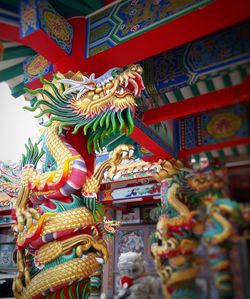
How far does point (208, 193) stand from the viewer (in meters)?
0.82

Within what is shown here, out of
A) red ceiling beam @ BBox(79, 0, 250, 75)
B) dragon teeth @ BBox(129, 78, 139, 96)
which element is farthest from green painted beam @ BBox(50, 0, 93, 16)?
dragon teeth @ BBox(129, 78, 139, 96)

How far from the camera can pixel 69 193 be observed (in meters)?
1.92

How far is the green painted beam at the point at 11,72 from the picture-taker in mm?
2791

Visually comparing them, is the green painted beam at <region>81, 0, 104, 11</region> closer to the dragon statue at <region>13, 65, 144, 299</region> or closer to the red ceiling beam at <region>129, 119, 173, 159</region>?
the dragon statue at <region>13, 65, 144, 299</region>

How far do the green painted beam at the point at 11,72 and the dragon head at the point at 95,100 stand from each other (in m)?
0.78

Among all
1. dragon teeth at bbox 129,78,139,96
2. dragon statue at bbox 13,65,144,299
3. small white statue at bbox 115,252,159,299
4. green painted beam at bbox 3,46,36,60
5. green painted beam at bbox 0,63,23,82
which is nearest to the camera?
small white statue at bbox 115,252,159,299

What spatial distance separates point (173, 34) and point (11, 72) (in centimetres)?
173

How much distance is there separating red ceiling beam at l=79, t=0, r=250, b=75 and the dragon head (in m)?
0.13

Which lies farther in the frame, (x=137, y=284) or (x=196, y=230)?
(x=137, y=284)

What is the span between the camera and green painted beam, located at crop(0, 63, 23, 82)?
2.79m

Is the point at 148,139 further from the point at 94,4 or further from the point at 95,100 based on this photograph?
the point at 94,4

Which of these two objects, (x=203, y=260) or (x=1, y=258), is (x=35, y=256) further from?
(x=1, y=258)

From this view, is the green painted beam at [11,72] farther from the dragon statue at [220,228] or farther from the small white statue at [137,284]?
the dragon statue at [220,228]

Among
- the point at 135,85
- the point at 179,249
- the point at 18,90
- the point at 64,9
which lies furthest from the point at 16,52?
the point at 179,249
